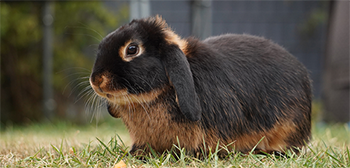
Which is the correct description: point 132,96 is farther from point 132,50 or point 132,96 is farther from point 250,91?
point 250,91

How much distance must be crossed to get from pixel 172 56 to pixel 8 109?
534 centimetres

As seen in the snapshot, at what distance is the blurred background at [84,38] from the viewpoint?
5113 millimetres

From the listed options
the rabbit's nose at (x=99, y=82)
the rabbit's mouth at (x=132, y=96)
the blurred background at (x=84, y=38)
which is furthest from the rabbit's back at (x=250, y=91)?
the blurred background at (x=84, y=38)

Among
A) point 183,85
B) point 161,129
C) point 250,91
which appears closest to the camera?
point 183,85

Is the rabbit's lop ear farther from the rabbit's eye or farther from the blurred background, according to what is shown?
the blurred background

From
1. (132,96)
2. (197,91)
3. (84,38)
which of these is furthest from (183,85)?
(84,38)

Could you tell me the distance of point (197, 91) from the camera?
1.81 meters

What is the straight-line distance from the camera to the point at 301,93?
2.04m

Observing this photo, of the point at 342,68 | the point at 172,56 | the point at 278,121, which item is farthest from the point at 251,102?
the point at 342,68

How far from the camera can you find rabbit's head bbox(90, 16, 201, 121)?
1.68m

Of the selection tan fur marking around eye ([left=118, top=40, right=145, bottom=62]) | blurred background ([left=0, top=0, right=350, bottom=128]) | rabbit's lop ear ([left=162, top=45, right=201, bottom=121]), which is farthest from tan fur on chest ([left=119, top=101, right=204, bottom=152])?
blurred background ([left=0, top=0, right=350, bottom=128])

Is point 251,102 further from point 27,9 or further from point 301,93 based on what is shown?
point 27,9

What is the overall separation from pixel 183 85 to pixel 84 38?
5043 mm

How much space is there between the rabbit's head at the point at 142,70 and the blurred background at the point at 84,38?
311 centimetres
